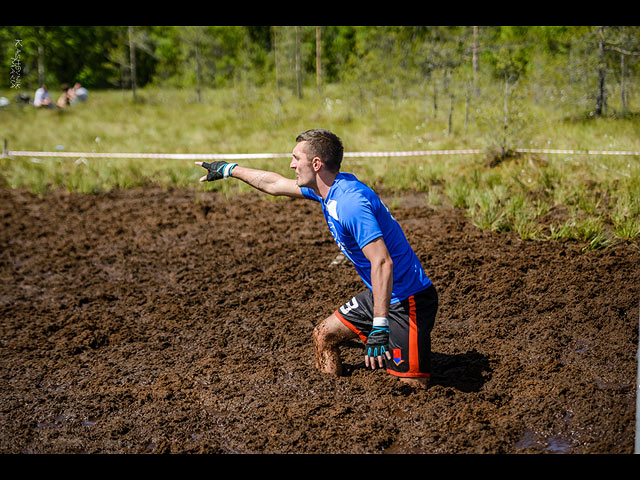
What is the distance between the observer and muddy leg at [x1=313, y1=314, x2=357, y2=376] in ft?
15.8

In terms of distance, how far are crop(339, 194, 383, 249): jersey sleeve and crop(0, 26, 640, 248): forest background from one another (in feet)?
8.39

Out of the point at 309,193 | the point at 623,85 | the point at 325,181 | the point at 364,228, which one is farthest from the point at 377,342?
the point at 623,85

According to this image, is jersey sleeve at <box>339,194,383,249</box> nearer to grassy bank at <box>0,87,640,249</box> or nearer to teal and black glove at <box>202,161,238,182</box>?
teal and black glove at <box>202,161,238,182</box>

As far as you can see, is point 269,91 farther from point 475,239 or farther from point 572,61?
point 475,239

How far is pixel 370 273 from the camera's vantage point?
439 cm

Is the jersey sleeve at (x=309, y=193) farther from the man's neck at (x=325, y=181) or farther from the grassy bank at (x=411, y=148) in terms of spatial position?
the grassy bank at (x=411, y=148)

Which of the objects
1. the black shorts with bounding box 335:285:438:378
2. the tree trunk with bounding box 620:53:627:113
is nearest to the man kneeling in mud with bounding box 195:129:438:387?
the black shorts with bounding box 335:285:438:378

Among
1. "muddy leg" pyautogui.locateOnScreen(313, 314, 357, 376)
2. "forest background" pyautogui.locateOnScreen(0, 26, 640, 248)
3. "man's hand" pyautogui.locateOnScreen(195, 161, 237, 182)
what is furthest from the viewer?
"forest background" pyautogui.locateOnScreen(0, 26, 640, 248)

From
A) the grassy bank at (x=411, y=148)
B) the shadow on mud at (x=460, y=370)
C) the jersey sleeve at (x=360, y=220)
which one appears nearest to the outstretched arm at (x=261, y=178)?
the jersey sleeve at (x=360, y=220)

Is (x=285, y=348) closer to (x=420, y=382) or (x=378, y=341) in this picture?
(x=420, y=382)

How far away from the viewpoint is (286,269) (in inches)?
303

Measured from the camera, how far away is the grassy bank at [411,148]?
8.91 m

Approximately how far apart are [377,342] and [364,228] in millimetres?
745

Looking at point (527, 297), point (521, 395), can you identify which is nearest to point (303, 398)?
point (521, 395)
